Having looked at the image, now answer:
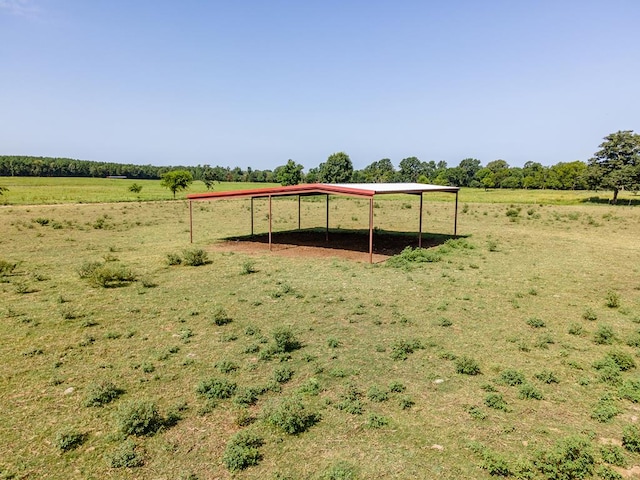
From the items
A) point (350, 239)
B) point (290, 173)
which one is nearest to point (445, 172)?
point (290, 173)

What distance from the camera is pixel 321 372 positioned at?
751 centimetres

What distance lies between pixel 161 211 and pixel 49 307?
102ft

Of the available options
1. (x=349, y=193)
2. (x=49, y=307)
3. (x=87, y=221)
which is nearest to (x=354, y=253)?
(x=349, y=193)

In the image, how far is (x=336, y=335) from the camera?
9.33m

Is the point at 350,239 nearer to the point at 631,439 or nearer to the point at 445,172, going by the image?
the point at 631,439

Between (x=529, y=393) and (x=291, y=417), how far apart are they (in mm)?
3959

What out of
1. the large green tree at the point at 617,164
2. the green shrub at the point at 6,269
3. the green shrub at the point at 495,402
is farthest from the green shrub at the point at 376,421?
the large green tree at the point at 617,164

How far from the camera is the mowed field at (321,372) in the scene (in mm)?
5148

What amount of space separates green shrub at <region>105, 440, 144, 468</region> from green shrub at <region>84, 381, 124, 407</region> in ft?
4.52

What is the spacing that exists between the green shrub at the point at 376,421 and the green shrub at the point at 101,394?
4097 millimetres

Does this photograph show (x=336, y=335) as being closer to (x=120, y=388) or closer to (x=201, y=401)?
(x=201, y=401)

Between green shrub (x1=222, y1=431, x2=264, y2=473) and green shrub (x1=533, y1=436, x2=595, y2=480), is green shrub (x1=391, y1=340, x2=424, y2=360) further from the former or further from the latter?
green shrub (x1=222, y1=431, x2=264, y2=473)

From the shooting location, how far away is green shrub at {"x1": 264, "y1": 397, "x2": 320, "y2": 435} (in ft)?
18.6

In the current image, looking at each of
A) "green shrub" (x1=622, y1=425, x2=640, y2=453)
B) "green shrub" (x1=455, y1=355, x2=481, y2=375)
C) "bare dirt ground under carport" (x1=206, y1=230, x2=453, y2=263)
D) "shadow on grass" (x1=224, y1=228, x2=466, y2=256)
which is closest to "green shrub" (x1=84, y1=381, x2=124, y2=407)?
"green shrub" (x1=455, y1=355, x2=481, y2=375)
